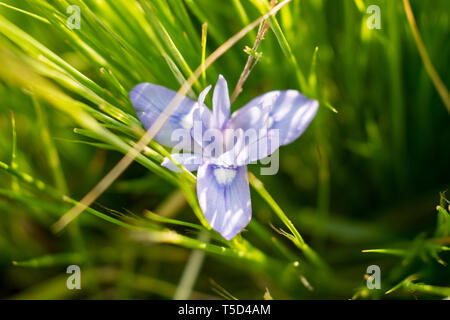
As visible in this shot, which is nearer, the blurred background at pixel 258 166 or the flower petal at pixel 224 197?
the flower petal at pixel 224 197

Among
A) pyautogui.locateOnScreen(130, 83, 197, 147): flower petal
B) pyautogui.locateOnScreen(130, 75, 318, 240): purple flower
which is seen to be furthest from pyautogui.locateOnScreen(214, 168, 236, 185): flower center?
pyautogui.locateOnScreen(130, 83, 197, 147): flower petal

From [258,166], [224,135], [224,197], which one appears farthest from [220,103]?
[258,166]

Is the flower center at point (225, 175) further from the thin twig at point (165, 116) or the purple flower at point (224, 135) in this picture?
the thin twig at point (165, 116)

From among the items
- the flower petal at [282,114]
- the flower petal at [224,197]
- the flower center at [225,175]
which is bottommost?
the flower petal at [224,197]

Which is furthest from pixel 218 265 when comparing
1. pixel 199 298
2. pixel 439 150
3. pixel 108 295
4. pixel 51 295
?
pixel 439 150

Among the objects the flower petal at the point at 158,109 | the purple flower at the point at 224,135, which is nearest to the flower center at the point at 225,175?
the purple flower at the point at 224,135

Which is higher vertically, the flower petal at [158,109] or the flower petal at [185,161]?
the flower petal at [158,109]

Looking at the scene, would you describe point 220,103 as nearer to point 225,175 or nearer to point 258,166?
point 225,175
